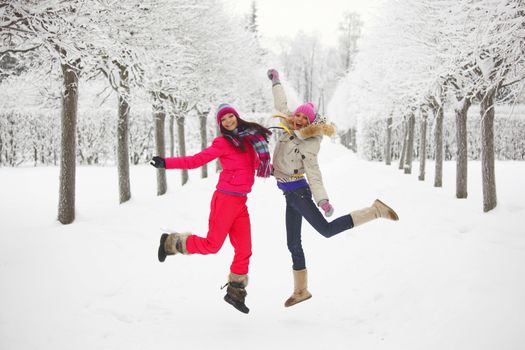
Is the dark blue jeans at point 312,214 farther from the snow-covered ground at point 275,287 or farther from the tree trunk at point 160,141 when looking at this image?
the tree trunk at point 160,141

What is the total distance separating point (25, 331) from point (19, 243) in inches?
83.5

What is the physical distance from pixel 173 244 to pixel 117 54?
11.4ft

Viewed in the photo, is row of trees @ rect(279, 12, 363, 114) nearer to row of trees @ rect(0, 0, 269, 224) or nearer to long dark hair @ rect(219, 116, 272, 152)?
row of trees @ rect(0, 0, 269, 224)

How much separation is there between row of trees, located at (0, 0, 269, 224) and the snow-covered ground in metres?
1.75

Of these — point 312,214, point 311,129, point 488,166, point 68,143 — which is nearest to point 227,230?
point 312,214

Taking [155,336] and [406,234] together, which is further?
[406,234]

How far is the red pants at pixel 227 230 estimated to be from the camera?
3348 mm

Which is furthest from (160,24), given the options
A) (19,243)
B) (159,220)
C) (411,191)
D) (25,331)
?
(411,191)

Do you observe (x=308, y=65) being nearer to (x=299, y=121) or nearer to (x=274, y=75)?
(x=274, y=75)

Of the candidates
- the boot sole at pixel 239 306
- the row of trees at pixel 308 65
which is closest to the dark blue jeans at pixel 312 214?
the boot sole at pixel 239 306

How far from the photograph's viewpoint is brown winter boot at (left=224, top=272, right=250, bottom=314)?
10.9ft

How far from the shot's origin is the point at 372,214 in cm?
351

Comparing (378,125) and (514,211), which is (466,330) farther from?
(378,125)

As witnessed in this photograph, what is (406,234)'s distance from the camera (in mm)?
5699
